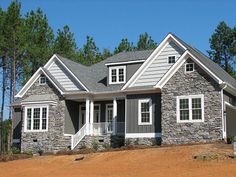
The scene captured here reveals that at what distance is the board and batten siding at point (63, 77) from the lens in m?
37.1

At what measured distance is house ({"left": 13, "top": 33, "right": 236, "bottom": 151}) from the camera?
31141 millimetres

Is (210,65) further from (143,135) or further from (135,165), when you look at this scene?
(135,165)

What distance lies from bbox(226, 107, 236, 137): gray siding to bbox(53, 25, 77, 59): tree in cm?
2600

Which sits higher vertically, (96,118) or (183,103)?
(183,103)

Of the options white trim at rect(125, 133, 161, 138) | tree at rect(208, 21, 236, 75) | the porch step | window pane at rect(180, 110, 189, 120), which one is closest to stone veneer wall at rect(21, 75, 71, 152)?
the porch step

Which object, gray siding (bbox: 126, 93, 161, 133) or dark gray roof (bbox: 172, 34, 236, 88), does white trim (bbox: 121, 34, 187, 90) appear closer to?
dark gray roof (bbox: 172, 34, 236, 88)

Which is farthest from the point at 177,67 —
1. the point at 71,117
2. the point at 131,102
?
the point at 71,117

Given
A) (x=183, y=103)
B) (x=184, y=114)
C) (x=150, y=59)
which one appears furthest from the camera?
(x=150, y=59)

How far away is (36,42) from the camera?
51.9m

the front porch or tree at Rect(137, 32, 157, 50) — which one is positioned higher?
tree at Rect(137, 32, 157, 50)

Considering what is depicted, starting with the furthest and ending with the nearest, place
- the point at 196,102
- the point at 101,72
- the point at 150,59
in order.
Answer: the point at 101,72, the point at 150,59, the point at 196,102

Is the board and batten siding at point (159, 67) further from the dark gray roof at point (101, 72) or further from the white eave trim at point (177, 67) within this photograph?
the dark gray roof at point (101, 72)

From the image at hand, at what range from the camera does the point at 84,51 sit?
60.9 m

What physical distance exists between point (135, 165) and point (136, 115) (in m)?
9.52
